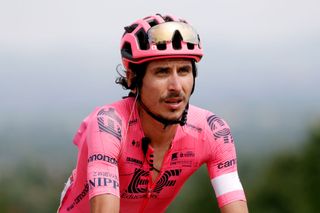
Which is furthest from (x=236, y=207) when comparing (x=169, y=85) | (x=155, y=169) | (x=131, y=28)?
(x=131, y=28)

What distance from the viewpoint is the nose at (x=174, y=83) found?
8.98 meters

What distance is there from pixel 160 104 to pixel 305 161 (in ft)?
106

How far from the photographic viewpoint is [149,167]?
31.2ft

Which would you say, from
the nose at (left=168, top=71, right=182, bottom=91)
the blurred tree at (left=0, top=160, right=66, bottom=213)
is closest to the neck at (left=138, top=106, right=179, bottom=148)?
the nose at (left=168, top=71, right=182, bottom=91)

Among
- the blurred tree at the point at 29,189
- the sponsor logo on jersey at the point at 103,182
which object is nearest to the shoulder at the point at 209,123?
the sponsor logo on jersey at the point at 103,182

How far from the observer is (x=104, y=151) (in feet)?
29.1

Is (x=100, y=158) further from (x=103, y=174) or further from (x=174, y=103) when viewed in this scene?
(x=174, y=103)

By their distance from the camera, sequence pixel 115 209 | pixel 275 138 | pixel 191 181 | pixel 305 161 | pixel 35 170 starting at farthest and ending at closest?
1. pixel 275 138
2. pixel 35 170
3. pixel 191 181
4. pixel 305 161
5. pixel 115 209

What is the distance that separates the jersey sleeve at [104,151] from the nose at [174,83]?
52 centimetres

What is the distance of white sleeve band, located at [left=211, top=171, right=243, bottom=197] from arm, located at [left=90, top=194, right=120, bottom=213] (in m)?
1.15

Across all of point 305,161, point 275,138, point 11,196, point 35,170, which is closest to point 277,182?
point 305,161

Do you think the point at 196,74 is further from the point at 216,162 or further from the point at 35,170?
the point at 35,170

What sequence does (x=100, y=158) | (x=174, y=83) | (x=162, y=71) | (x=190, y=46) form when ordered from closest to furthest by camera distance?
(x=100, y=158)
(x=174, y=83)
(x=162, y=71)
(x=190, y=46)

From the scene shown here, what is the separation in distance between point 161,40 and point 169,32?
0.30 feet
